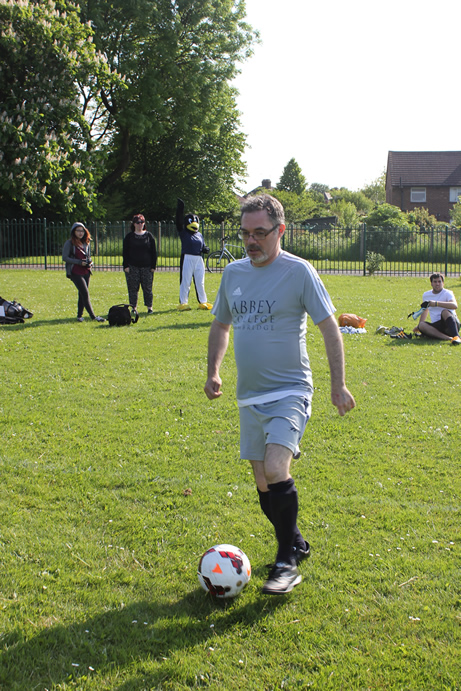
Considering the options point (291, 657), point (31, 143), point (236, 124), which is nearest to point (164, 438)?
point (291, 657)

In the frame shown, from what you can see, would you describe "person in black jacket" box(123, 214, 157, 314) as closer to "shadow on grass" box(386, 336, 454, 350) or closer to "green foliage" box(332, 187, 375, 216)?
"shadow on grass" box(386, 336, 454, 350)

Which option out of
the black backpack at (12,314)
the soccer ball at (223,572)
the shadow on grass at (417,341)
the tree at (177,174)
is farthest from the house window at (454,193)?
the soccer ball at (223,572)

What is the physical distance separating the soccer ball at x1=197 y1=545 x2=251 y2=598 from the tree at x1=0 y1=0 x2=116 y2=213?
26.2m

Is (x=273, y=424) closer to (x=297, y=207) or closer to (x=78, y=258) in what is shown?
(x=78, y=258)

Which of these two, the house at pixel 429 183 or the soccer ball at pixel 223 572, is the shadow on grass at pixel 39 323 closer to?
the soccer ball at pixel 223 572

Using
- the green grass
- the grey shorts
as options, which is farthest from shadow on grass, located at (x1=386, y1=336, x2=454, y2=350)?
the grey shorts

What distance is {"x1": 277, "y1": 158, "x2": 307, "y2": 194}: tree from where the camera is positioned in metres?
82.8

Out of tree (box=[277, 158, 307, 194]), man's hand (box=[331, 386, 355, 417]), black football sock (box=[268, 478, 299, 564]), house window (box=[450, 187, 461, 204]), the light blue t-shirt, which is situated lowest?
black football sock (box=[268, 478, 299, 564])

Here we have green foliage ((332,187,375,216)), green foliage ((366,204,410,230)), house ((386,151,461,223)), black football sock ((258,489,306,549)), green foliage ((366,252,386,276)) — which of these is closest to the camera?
black football sock ((258,489,306,549))

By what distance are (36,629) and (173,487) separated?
1812mm

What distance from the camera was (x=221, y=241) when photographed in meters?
29.0

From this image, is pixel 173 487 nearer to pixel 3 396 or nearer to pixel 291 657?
pixel 291 657

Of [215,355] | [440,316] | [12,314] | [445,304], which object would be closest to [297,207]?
[12,314]

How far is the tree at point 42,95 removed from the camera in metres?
26.8
